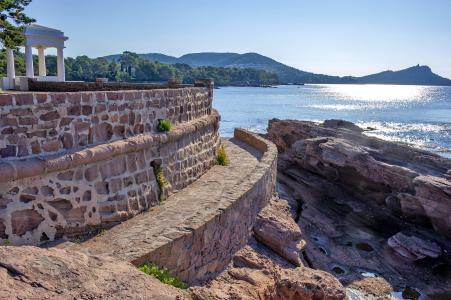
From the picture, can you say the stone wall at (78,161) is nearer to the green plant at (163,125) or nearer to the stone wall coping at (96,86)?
the green plant at (163,125)

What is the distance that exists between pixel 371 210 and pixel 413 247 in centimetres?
391

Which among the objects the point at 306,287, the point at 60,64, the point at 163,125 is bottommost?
the point at 306,287

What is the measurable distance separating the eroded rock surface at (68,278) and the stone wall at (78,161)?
2.35 meters

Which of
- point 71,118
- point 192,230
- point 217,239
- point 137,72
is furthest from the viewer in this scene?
point 137,72

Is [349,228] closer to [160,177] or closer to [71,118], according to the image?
[160,177]

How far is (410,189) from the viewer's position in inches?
711

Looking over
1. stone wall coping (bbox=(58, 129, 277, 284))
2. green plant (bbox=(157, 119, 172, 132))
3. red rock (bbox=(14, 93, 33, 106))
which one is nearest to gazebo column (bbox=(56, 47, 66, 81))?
stone wall coping (bbox=(58, 129, 277, 284))

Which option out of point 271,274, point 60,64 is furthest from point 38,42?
point 271,274

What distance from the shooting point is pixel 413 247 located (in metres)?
15.2

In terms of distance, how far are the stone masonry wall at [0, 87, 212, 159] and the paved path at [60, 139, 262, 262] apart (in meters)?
1.48

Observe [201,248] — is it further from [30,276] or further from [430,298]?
[430,298]

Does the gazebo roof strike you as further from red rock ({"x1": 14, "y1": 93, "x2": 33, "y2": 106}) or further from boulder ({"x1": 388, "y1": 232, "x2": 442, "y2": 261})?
boulder ({"x1": 388, "y1": 232, "x2": 442, "y2": 261})

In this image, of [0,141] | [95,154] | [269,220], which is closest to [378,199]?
[269,220]

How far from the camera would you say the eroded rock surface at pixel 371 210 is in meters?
13.9
